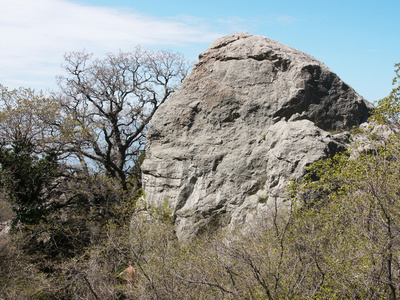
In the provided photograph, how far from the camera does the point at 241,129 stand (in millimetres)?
12617

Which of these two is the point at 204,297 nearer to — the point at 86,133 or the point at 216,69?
the point at 216,69

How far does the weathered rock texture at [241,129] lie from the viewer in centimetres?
1154

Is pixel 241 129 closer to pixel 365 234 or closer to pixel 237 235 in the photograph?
pixel 237 235

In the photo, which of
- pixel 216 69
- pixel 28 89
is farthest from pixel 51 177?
pixel 216 69

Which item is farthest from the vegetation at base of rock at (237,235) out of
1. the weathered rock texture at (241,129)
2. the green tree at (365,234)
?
the weathered rock texture at (241,129)

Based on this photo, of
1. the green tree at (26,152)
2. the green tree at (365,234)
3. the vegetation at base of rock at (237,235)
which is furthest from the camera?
the green tree at (26,152)

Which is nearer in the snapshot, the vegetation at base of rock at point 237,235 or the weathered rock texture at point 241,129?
the vegetation at base of rock at point 237,235

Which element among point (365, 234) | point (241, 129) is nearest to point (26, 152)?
point (241, 129)

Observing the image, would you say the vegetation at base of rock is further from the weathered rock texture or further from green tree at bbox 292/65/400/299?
the weathered rock texture

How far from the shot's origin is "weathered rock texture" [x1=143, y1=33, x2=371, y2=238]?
11539 millimetres

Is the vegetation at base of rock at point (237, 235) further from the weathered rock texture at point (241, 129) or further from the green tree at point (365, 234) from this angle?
the weathered rock texture at point (241, 129)

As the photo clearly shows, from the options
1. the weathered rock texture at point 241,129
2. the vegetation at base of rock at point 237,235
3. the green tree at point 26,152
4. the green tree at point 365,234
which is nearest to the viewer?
the green tree at point 365,234

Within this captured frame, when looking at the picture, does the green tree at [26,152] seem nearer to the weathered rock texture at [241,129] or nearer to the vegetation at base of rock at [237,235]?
the vegetation at base of rock at [237,235]

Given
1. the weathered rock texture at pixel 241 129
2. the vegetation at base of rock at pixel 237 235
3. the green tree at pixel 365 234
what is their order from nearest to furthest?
the green tree at pixel 365 234
the vegetation at base of rock at pixel 237 235
the weathered rock texture at pixel 241 129
